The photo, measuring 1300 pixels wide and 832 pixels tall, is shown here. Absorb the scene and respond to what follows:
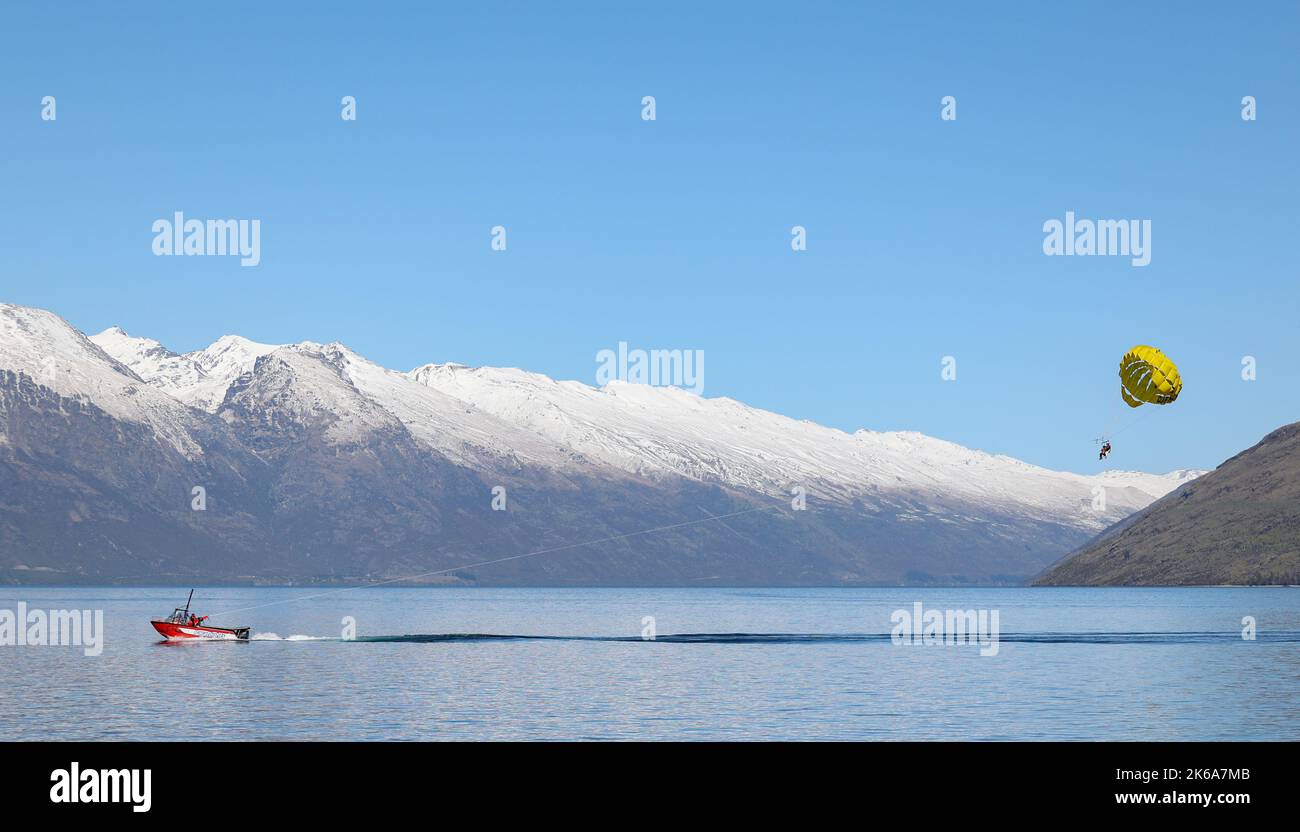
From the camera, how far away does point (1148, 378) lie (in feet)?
397

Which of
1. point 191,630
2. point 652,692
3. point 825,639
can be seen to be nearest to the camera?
point 652,692

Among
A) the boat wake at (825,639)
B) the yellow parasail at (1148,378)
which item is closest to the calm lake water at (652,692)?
the boat wake at (825,639)

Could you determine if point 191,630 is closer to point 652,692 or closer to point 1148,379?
point 652,692

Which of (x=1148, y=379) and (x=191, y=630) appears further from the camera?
(x=191, y=630)

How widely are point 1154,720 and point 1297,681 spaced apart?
33641mm

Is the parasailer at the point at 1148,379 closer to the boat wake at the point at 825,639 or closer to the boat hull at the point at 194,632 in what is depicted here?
the boat wake at the point at 825,639

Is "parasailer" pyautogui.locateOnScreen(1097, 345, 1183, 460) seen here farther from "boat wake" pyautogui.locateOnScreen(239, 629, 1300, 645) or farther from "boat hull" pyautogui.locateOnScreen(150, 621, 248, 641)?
"boat hull" pyautogui.locateOnScreen(150, 621, 248, 641)

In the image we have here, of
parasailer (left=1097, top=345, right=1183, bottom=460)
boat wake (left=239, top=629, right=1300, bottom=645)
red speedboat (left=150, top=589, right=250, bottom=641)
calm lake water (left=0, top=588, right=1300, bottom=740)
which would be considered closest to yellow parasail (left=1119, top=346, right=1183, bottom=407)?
parasailer (left=1097, top=345, right=1183, bottom=460)

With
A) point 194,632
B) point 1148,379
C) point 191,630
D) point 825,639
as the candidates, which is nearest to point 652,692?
point 1148,379

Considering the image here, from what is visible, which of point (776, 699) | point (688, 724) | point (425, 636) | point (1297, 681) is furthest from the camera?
point (425, 636)
